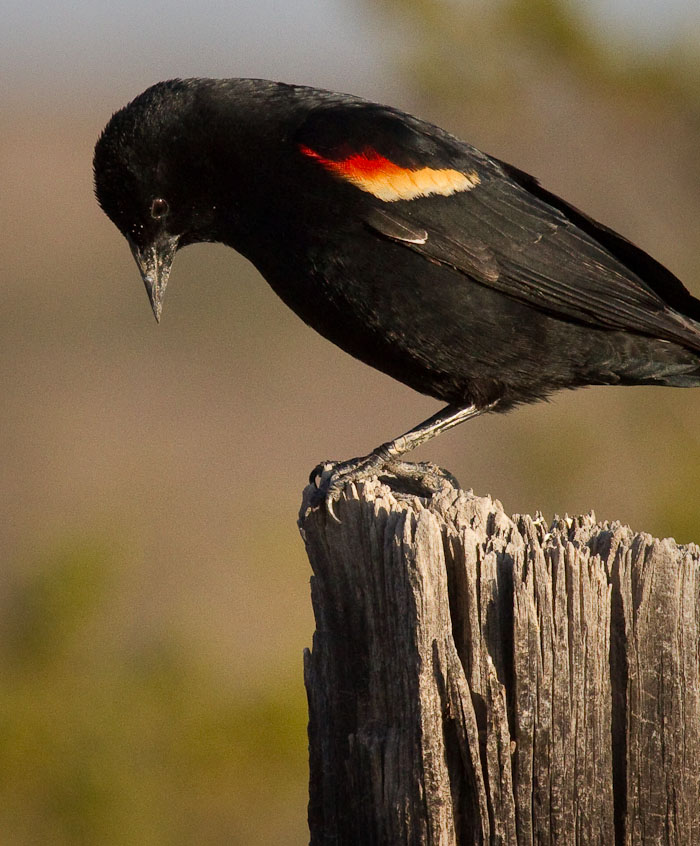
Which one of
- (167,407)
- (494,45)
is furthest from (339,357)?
(494,45)

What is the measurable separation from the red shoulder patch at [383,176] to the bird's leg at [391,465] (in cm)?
86

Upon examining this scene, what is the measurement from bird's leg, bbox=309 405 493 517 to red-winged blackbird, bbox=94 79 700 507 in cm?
1

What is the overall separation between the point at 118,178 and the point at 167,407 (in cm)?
845

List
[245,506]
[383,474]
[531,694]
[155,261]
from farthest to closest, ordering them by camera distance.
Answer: [245,506] → [155,261] → [383,474] → [531,694]

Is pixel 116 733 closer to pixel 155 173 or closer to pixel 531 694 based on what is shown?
pixel 155 173

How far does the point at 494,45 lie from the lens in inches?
270

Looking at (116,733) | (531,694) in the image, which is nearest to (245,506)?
(116,733)

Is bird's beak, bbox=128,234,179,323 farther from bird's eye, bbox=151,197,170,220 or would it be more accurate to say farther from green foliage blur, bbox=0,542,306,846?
green foliage blur, bbox=0,542,306,846

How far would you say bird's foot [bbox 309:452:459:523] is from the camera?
3355 mm

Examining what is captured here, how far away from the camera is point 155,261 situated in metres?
4.43

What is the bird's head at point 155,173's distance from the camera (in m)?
4.22

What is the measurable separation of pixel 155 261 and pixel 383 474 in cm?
138

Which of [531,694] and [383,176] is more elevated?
[383,176]

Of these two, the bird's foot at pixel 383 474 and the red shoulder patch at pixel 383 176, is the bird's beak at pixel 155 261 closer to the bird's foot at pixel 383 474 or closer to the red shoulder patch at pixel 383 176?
the red shoulder patch at pixel 383 176
